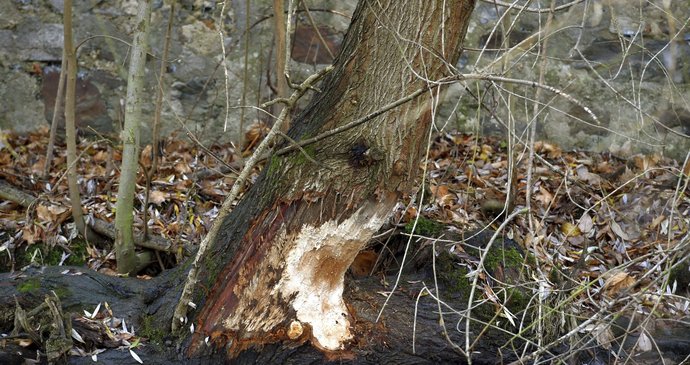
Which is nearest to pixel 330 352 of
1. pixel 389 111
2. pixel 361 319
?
pixel 361 319

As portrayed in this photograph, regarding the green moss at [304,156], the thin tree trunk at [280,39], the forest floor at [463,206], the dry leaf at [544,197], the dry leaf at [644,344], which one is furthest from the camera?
the dry leaf at [544,197]

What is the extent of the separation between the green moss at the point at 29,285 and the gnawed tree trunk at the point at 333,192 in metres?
0.69

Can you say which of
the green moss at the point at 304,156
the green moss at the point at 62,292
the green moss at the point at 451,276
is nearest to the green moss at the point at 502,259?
the green moss at the point at 451,276

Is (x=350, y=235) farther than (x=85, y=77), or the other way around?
(x=85, y=77)

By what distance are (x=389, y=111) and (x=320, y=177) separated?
358mm

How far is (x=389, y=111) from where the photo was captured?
9.48ft

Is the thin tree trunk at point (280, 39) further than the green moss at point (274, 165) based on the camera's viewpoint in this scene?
Yes

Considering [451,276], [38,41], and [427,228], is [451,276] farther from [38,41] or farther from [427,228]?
[38,41]

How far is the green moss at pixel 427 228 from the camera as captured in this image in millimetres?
3576

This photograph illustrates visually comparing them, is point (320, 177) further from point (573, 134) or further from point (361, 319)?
point (573, 134)

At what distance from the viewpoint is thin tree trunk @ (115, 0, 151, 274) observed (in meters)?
3.36

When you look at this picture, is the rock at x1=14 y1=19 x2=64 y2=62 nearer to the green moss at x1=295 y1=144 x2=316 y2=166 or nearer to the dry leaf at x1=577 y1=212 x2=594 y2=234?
the green moss at x1=295 y1=144 x2=316 y2=166

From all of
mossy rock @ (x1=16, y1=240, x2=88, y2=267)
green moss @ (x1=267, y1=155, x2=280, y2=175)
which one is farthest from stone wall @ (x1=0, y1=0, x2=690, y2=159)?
green moss @ (x1=267, y1=155, x2=280, y2=175)

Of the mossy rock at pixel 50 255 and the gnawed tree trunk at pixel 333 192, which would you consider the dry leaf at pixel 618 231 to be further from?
the mossy rock at pixel 50 255
